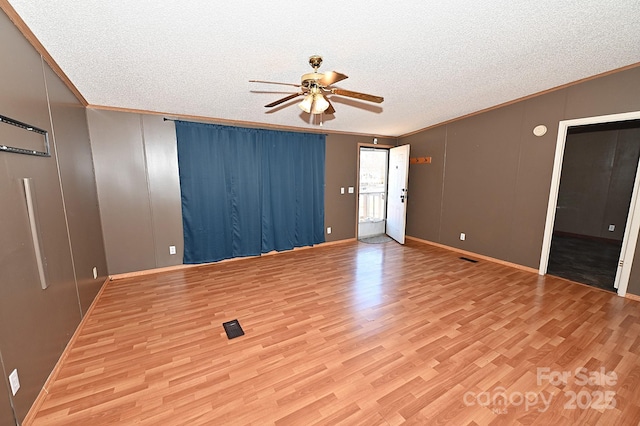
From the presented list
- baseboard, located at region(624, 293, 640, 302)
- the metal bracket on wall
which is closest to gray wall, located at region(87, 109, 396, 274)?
the metal bracket on wall

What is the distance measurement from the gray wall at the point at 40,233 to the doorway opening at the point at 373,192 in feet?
16.2

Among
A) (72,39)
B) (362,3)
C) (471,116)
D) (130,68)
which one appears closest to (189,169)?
(130,68)

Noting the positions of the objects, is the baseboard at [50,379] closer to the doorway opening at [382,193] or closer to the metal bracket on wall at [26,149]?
the metal bracket on wall at [26,149]

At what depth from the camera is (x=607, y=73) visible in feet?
9.77

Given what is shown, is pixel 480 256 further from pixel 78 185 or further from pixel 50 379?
pixel 78 185

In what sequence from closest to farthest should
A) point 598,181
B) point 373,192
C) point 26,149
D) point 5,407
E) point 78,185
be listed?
point 5,407, point 26,149, point 78,185, point 598,181, point 373,192

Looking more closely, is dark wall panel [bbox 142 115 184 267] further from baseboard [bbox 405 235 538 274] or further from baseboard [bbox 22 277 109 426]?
baseboard [bbox 405 235 538 274]

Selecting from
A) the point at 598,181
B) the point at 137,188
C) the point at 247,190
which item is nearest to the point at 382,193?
the point at 247,190

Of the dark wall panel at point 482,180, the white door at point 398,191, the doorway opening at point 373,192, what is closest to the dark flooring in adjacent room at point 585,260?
the dark wall panel at point 482,180

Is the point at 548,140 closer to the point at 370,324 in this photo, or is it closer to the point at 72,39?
the point at 370,324

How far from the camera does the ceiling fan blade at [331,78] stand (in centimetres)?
183

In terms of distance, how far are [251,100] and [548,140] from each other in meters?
4.28

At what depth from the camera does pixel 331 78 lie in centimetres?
189

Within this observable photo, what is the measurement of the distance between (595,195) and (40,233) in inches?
343
